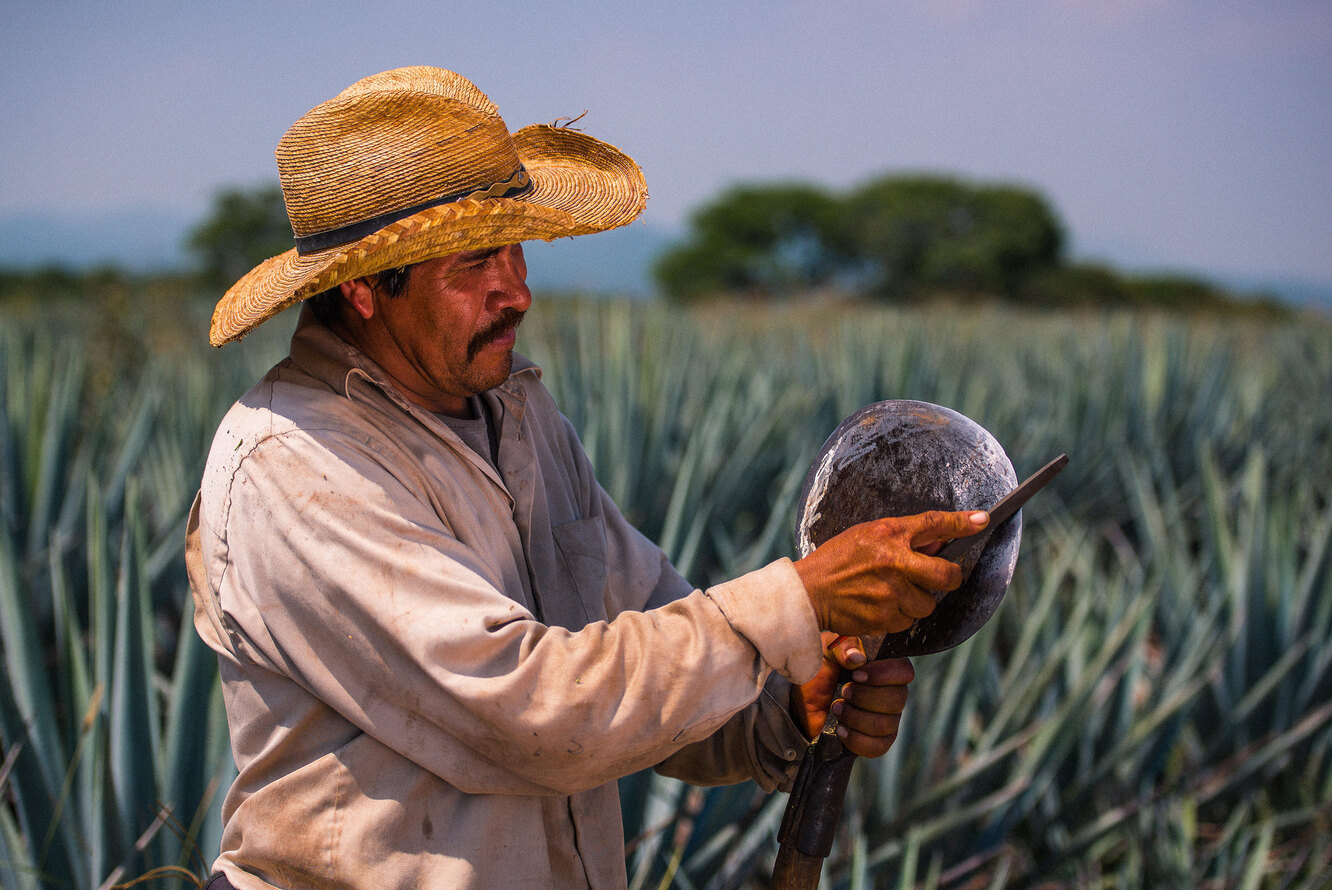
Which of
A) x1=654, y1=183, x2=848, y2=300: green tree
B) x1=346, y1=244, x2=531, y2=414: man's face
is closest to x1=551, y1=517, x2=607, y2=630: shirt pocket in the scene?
x1=346, y1=244, x2=531, y2=414: man's face

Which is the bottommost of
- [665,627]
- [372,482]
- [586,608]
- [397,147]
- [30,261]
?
[30,261]

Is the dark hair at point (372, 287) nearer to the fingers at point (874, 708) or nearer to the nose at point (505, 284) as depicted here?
the nose at point (505, 284)

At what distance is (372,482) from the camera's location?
1015 mm

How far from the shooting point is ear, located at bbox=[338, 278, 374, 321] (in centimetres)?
118

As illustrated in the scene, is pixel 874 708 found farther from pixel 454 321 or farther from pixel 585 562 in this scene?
pixel 454 321

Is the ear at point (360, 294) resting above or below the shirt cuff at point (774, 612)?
above

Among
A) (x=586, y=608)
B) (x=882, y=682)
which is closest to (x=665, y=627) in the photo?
(x=882, y=682)

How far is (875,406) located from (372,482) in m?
0.47

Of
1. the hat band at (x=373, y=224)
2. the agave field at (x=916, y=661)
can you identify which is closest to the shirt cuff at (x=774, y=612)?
the hat band at (x=373, y=224)

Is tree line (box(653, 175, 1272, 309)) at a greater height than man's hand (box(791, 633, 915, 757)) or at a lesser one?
lesser

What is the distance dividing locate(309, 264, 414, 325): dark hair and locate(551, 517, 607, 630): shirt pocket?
344 millimetres

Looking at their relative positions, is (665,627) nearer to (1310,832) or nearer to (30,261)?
(1310,832)

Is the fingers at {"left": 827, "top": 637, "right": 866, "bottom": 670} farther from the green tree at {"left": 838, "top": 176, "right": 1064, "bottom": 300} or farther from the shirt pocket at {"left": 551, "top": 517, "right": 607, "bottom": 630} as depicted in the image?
the green tree at {"left": 838, "top": 176, "right": 1064, "bottom": 300}

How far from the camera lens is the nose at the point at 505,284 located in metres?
1.19
